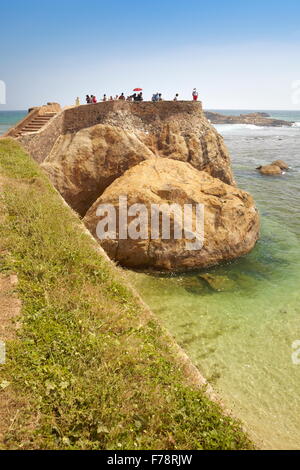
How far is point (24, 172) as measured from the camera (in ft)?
49.0

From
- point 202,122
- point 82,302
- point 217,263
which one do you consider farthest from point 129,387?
point 202,122

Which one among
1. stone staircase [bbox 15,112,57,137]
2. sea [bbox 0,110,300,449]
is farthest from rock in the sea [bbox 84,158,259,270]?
stone staircase [bbox 15,112,57,137]

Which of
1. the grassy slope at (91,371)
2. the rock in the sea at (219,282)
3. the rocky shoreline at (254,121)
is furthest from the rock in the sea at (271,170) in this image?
the rocky shoreline at (254,121)

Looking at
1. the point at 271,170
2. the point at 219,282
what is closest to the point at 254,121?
the point at 271,170

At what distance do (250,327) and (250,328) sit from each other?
0.06 m

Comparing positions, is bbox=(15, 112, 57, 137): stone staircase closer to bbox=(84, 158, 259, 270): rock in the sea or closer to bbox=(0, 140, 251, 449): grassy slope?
bbox=(84, 158, 259, 270): rock in the sea

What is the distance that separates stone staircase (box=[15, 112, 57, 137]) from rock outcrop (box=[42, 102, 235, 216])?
1.83m

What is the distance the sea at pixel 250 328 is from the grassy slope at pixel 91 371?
153cm

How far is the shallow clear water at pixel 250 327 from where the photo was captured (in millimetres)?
8070

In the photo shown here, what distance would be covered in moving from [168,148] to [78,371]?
1838 centimetres

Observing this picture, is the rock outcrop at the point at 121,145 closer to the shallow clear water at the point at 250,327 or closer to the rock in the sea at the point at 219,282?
the shallow clear water at the point at 250,327

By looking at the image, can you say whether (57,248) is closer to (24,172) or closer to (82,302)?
(82,302)

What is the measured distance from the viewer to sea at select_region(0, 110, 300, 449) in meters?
8.05

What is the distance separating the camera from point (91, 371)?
4.91 meters
